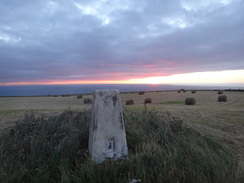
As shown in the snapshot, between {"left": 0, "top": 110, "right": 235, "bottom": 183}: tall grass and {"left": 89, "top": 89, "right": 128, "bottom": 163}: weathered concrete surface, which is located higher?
{"left": 89, "top": 89, "right": 128, "bottom": 163}: weathered concrete surface

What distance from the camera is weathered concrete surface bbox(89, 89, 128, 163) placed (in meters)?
3.45

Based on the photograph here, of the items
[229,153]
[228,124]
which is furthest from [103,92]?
[228,124]

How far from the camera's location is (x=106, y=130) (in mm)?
3541

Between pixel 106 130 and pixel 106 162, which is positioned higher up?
pixel 106 130

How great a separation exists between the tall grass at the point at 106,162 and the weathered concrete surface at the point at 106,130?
220 mm

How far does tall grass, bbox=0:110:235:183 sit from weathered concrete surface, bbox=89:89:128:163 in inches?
8.7

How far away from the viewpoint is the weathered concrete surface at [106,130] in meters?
3.45

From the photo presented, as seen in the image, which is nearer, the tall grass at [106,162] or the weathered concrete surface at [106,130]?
the tall grass at [106,162]

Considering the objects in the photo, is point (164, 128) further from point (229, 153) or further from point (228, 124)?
point (228, 124)

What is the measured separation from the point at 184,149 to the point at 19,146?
12.6 feet

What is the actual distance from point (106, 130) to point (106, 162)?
0.61 meters

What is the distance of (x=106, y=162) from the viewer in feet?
10.7

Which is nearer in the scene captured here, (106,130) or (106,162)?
(106,162)

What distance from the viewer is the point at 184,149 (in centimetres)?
396
